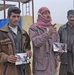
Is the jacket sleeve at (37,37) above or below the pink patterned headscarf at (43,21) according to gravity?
below

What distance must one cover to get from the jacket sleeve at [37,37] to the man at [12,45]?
6.5 inches

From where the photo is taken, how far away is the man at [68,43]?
3585mm

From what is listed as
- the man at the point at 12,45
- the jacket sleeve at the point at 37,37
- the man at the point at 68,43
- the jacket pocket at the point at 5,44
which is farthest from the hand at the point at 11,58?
the man at the point at 68,43

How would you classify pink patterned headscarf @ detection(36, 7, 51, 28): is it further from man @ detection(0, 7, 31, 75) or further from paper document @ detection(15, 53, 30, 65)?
paper document @ detection(15, 53, 30, 65)

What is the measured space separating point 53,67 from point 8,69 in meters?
0.67

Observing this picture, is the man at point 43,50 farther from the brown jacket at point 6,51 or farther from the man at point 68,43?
the man at point 68,43

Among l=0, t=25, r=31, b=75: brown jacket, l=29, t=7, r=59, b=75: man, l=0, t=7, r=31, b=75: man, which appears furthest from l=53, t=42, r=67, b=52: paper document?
l=0, t=25, r=31, b=75: brown jacket

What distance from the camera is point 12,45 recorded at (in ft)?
8.97

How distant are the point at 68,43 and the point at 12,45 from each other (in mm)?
1159

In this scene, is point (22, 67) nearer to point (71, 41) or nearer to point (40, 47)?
point (40, 47)

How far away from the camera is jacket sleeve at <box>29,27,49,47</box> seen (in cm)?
291

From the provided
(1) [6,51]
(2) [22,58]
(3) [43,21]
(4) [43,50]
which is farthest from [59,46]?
(1) [6,51]

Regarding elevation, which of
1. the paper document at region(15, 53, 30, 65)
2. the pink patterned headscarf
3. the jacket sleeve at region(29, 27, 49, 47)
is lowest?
the paper document at region(15, 53, 30, 65)

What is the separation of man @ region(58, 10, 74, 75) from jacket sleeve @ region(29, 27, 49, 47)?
0.71m
